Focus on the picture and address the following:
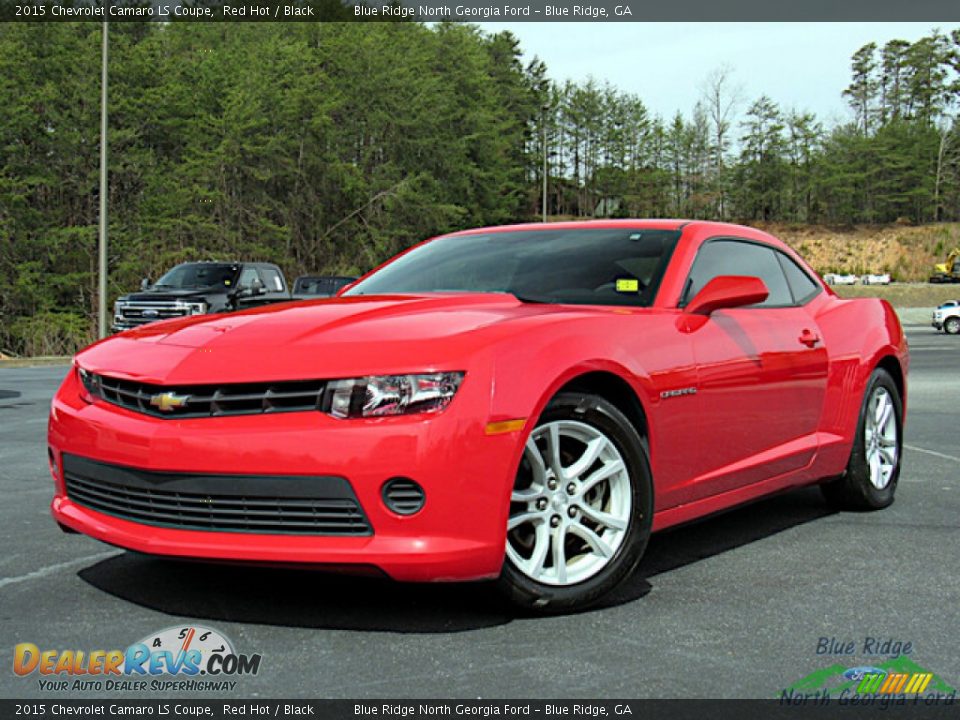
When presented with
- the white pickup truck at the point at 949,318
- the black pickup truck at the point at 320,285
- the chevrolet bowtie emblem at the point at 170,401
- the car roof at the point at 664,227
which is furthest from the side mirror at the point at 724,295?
the white pickup truck at the point at 949,318

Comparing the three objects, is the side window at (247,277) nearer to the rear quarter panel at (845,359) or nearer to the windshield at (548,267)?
the windshield at (548,267)

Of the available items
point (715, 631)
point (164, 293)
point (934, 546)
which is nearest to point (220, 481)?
point (715, 631)

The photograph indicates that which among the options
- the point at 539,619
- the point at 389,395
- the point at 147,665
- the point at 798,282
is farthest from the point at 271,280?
the point at 147,665

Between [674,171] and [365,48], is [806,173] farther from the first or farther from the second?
[365,48]

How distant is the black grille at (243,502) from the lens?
342 cm

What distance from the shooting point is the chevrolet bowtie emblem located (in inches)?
142

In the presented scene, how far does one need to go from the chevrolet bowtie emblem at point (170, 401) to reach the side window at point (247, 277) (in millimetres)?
21037

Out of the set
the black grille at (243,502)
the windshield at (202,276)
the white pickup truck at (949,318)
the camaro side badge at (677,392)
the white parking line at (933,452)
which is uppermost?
the camaro side badge at (677,392)

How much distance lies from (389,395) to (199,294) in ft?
68.2

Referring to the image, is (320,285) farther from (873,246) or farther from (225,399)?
(873,246)

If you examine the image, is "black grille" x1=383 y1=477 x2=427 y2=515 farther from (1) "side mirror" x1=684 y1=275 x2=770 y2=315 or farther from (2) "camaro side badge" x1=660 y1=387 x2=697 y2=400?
(1) "side mirror" x1=684 y1=275 x2=770 y2=315

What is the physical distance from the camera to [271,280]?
25703 mm

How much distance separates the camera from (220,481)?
11.4 ft

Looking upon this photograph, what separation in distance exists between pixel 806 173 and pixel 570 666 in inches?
3978
